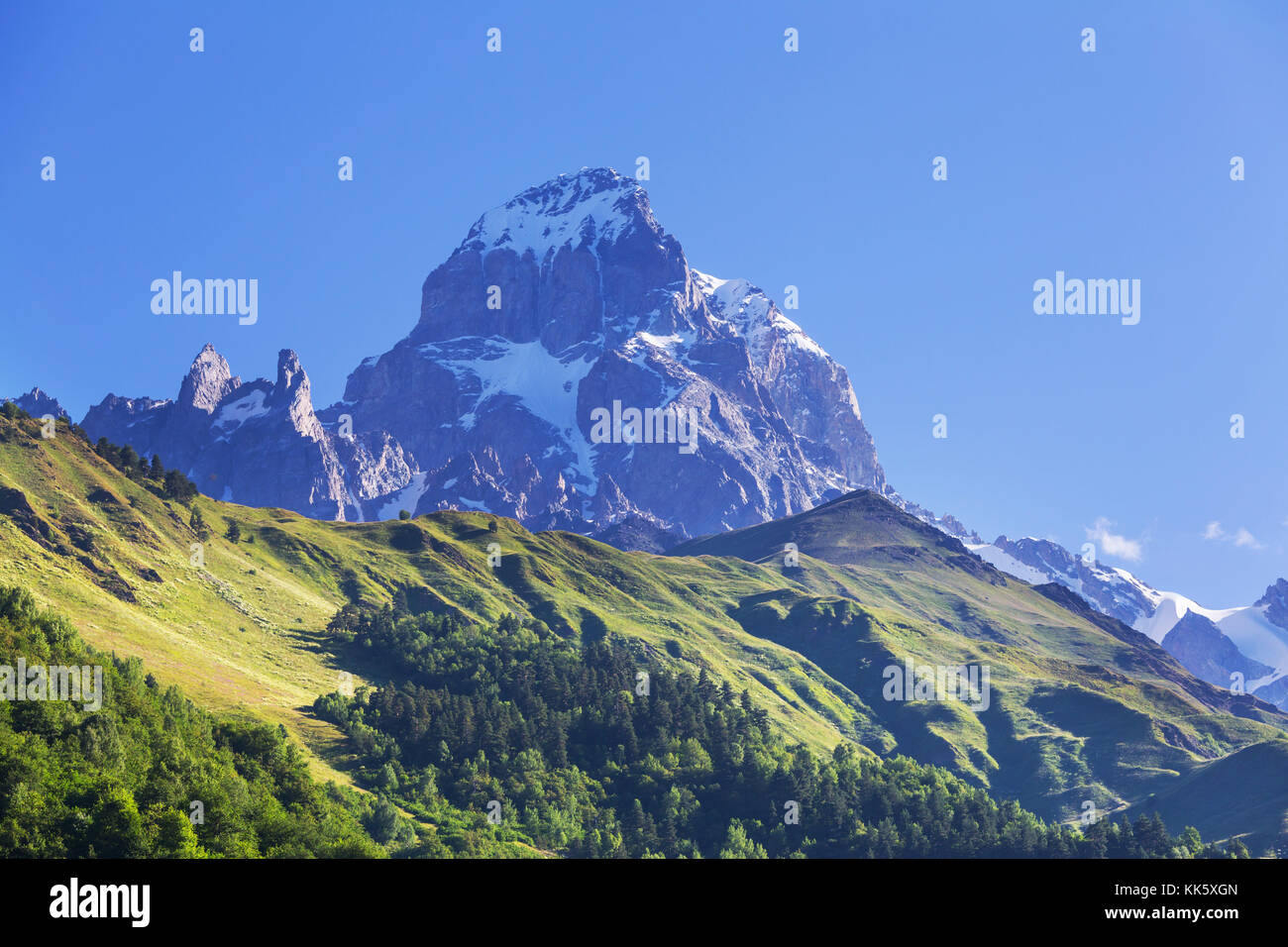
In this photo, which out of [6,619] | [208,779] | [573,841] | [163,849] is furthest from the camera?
[573,841]

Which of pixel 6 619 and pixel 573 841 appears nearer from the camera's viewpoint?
pixel 6 619

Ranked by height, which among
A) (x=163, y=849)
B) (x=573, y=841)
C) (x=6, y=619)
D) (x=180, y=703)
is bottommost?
(x=573, y=841)
